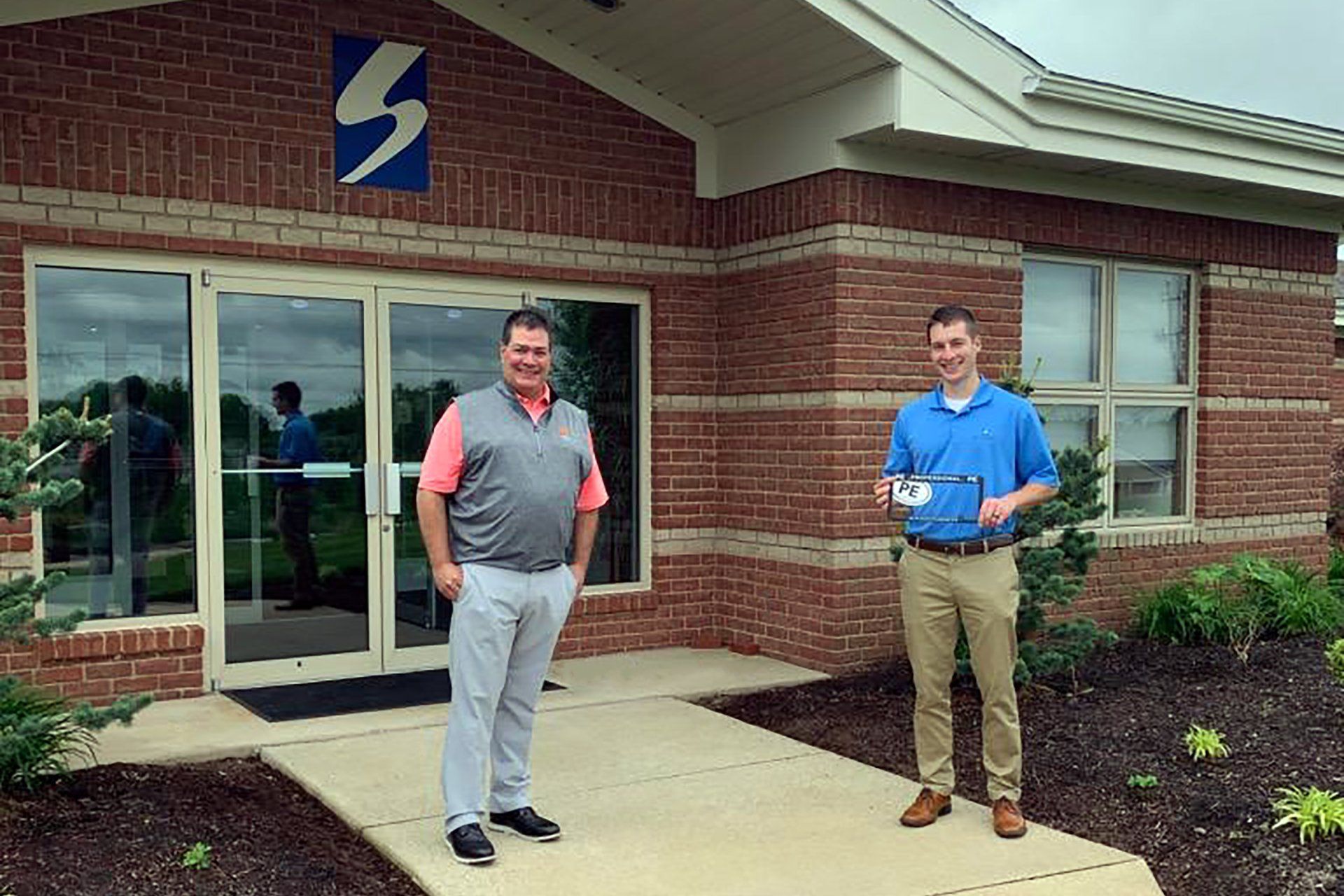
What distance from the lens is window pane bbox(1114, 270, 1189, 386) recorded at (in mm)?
8984

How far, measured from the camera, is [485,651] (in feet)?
14.4

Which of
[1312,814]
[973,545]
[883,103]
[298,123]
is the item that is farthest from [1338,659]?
[298,123]

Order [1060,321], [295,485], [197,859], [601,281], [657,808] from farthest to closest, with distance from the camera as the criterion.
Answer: [1060,321] < [601,281] < [295,485] < [657,808] < [197,859]

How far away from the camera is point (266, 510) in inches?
278

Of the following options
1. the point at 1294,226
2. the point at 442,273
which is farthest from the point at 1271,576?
the point at 442,273

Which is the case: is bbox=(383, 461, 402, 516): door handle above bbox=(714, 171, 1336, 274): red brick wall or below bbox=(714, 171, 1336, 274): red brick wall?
below

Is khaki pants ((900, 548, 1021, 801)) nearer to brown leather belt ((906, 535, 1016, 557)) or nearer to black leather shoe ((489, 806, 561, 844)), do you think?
brown leather belt ((906, 535, 1016, 557))

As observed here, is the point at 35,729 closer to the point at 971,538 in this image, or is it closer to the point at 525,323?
the point at 525,323

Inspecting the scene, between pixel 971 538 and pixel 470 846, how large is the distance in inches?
84.3

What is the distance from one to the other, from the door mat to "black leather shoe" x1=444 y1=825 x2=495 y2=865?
2.19 m

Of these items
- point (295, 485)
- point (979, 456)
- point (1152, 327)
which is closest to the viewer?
point (979, 456)

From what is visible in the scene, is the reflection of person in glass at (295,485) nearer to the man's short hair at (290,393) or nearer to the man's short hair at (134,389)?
the man's short hair at (290,393)

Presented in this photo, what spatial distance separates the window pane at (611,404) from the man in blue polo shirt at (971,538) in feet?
11.9

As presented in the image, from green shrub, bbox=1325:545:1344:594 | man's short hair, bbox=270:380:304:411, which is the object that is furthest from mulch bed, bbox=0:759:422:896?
green shrub, bbox=1325:545:1344:594
